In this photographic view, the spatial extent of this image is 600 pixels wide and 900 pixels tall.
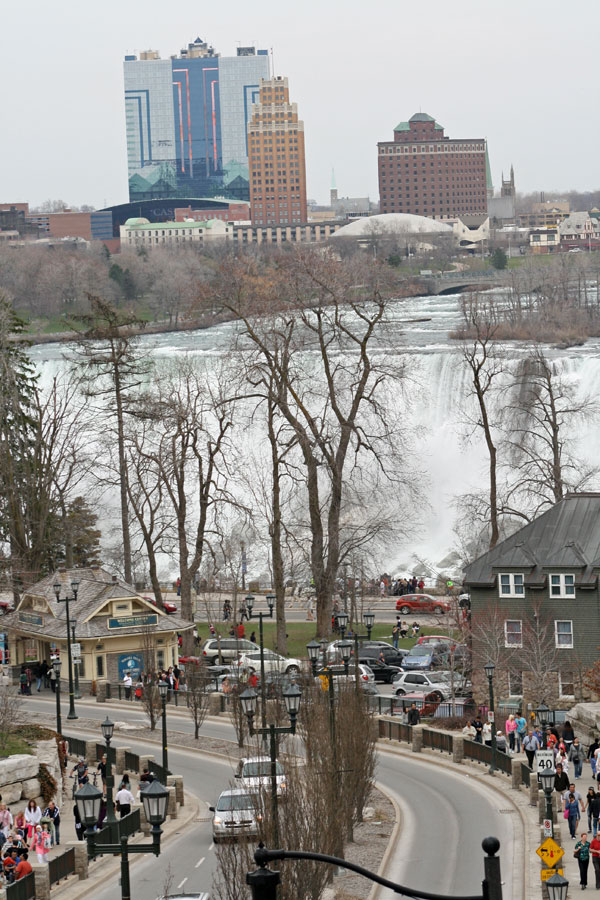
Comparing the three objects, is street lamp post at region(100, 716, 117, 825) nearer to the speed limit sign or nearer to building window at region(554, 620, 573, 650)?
the speed limit sign

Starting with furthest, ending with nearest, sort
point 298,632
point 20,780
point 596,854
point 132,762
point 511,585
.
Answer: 1. point 298,632
2. point 511,585
3. point 132,762
4. point 20,780
5. point 596,854

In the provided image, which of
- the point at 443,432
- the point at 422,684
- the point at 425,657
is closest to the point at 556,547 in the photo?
the point at 425,657

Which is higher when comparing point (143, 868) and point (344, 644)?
point (344, 644)

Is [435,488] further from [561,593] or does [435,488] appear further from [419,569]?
[561,593]

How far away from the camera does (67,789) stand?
36.9m

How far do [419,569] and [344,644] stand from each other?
1646 inches

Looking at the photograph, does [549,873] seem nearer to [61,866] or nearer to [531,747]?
[61,866]

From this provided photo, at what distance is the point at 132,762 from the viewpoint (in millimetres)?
37656

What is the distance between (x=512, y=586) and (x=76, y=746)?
16.6 m

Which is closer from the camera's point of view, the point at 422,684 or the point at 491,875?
the point at 491,875

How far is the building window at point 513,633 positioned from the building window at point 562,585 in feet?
4.96

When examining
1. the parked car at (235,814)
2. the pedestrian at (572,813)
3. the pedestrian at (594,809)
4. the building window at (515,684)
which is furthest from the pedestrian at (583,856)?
the building window at (515,684)

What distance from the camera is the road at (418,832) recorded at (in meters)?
27.2

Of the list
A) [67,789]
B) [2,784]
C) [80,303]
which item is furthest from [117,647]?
[80,303]
